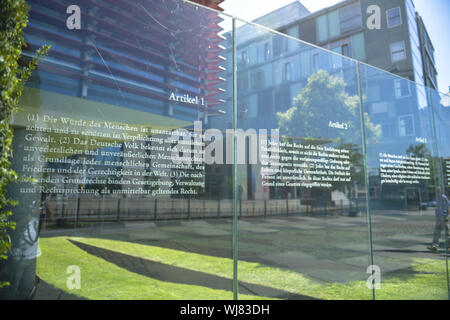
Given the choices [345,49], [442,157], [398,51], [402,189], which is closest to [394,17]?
[398,51]

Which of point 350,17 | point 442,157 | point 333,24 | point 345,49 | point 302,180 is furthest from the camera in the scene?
point 333,24

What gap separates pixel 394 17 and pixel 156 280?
1819 centimetres

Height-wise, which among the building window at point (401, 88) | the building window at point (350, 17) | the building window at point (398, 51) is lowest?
the building window at point (401, 88)

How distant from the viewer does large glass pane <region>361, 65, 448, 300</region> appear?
3.89 metres

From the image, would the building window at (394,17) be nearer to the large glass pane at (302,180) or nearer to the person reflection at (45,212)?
the large glass pane at (302,180)

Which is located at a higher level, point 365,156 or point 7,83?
point 7,83

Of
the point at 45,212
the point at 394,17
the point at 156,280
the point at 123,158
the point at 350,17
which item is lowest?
the point at 156,280

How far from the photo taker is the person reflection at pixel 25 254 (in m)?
2.16

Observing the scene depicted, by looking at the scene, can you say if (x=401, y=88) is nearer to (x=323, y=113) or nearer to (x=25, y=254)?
(x=323, y=113)

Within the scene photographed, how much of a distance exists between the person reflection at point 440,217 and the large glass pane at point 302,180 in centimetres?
155

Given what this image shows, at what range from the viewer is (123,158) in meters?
2.55

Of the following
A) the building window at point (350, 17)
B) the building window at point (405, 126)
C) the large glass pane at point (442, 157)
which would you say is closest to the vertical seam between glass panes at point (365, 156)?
the building window at point (405, 126)

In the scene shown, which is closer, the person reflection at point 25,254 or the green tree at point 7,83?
the green tree at point 7,83
